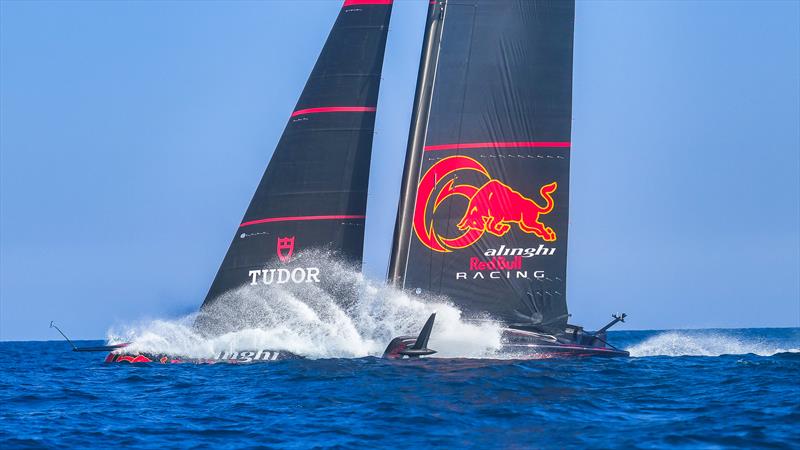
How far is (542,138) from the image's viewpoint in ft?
78.8

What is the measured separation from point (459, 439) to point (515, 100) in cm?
1218

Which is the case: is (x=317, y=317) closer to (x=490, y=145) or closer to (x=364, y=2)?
(x=490, y=145)

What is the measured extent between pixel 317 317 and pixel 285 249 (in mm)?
1786

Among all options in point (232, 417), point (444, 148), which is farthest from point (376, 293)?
point (232, 417)

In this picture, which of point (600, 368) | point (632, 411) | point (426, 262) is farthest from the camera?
point (426, 262)

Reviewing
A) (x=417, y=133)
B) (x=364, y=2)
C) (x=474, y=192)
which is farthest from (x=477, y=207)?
(x=364, y=2)

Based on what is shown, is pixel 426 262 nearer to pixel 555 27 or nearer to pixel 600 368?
pixel 600 368

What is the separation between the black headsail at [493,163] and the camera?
2380 cm

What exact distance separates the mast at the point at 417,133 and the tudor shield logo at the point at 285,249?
244cm

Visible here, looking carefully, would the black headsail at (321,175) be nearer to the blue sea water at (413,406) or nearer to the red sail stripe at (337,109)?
the red sail stripe at (337,109)

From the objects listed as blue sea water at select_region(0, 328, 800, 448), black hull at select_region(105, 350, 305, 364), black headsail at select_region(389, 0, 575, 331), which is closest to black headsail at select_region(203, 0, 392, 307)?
black headsail at select_region(389, 0, 575, 331)

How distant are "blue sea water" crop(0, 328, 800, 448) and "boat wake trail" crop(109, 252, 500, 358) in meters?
1.21

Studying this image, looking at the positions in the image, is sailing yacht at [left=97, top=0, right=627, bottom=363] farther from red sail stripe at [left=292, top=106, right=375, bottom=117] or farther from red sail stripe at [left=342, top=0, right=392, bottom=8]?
red sail stripe at [left=342, top=0, right=392, bottom=8]

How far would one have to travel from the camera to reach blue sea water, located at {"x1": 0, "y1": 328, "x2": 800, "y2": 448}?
1356cm
